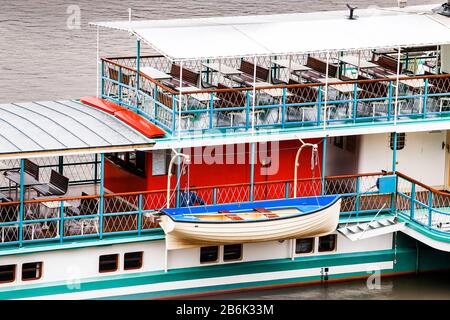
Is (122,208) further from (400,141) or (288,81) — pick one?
(400,141)

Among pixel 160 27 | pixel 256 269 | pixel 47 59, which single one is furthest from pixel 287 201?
pixel 47 59

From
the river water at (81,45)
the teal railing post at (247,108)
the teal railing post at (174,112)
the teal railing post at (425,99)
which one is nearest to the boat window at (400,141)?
the teal railing post at (425,99)

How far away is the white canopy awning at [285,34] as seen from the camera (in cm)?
2858

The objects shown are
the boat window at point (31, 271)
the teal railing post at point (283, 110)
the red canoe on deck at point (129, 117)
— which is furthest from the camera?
the teal railing post at point (283, 110)

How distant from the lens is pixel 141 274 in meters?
28.5

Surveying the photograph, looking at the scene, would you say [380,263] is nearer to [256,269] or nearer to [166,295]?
[256,269]

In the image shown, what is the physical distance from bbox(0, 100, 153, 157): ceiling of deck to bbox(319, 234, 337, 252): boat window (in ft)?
13.6

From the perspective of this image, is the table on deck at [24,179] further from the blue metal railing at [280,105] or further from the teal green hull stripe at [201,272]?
the blue metal railing at [280,105]

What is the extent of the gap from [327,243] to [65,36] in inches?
949

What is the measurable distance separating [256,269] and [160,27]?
196 inches

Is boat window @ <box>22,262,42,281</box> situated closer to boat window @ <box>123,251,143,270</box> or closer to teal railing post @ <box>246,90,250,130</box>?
boat window @ <box>123,251,143,270</box>

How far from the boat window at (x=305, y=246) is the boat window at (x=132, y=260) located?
3239mm

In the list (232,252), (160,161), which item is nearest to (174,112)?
(160,161)

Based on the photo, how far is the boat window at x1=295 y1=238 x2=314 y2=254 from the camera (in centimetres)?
2981
